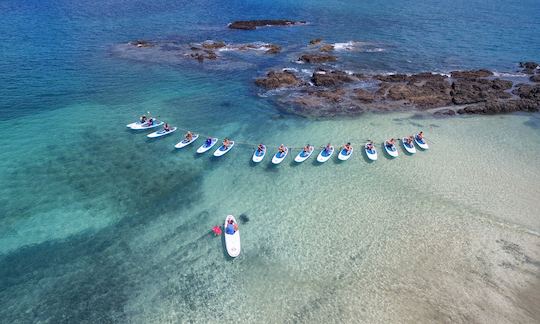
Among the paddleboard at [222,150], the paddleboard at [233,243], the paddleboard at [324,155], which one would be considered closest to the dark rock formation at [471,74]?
the paddleboard at [324,155]

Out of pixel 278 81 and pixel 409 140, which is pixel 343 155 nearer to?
pixel 409 140

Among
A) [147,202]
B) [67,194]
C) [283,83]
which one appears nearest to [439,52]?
[283,83]

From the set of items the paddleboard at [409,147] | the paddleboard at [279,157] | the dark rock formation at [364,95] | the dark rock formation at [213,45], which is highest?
the dark rock formation at [213,45]

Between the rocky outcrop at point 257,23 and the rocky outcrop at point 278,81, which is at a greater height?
the rocky outcrop at point 257,23

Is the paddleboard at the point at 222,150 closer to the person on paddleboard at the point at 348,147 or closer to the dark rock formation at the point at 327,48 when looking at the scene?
the person on paddleboard at the point at 348,147

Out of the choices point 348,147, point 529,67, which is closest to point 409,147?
point 348,147

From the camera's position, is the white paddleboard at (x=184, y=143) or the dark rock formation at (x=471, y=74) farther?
the dark rock formation at (x=471, y=74)
